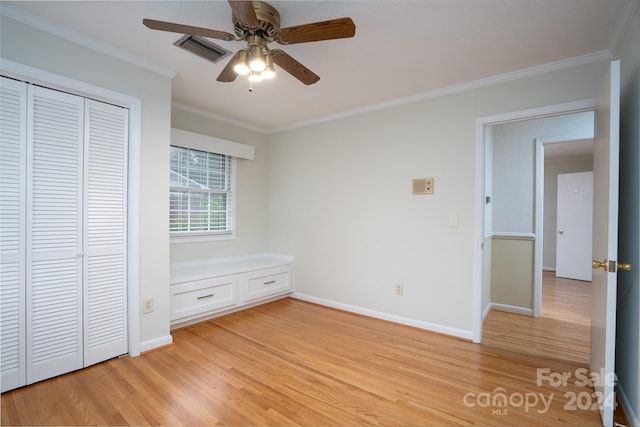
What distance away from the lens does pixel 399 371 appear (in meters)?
2.29

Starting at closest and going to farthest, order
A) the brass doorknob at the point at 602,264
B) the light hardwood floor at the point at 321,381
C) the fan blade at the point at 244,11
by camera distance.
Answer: the fan blade at the point at 244,11
the brass doorknob at the point at 602,264
the light hardwood floor at the point at 321,381

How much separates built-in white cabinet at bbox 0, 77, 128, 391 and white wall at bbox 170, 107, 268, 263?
1.16 m

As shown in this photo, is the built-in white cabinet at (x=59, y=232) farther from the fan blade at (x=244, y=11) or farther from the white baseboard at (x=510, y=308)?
the white baseboard at (x=510, y=308)

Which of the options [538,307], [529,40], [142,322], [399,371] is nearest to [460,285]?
[399,371]

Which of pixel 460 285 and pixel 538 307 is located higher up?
pixel 460 285

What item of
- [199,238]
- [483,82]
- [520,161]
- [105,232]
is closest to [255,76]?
[105,232]

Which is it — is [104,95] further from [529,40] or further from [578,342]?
[578,342]

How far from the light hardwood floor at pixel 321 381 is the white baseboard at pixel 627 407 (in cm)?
15

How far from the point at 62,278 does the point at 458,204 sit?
332cm

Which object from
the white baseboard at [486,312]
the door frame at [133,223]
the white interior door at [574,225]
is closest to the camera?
the door frame at [133,223]

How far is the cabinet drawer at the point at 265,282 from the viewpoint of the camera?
12.0ft

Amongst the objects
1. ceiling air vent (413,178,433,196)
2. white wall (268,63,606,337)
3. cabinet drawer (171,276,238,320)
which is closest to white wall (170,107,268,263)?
white wall (268,63,606,337)

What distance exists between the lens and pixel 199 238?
3.73 m

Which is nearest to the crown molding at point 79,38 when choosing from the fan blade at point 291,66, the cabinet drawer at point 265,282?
the fan blade at point 291,66
